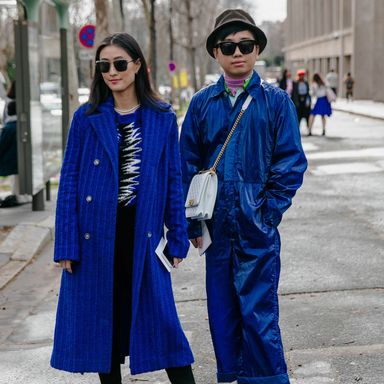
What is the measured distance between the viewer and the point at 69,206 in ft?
12.8

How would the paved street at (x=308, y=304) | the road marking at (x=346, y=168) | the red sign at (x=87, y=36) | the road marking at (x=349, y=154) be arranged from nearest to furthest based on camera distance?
1. the paved street at (x=308, y=304)
2. the road marking at (x=346, y=168)
3. the road marking at (x=349, y=154)
4. the red sign at (x=87, y=36)

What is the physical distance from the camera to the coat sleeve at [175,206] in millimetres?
4012

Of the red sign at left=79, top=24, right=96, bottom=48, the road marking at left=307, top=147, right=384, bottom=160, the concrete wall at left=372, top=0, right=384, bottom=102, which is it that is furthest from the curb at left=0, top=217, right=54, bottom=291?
the concrete wall at left=372, top=0, right=384, bottom=102

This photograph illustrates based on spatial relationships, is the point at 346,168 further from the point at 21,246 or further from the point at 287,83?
the point at 287,83

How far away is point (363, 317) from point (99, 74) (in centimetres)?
275

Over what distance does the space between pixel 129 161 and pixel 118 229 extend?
1.00 feet

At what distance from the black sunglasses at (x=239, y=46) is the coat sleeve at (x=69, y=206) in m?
0.81

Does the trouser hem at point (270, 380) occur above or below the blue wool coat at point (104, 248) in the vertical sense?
below

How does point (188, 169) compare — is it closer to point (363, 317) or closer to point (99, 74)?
point (99, 74)

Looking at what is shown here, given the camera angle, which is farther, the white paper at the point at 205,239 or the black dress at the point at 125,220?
the white paper at the point at 205,239

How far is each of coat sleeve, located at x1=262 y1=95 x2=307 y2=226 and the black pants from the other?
0.70 metres

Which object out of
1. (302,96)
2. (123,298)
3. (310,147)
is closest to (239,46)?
(123,298)

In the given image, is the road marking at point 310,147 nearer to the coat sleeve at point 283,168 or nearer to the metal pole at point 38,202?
the metal pole at point 38,202

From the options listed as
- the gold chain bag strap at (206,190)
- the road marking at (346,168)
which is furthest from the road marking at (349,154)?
the gold chain bag strap at (206,190)
